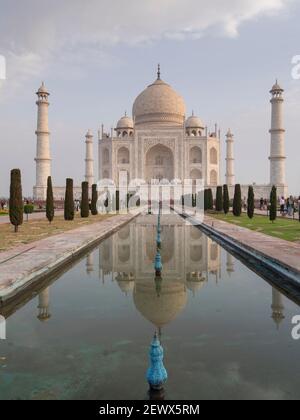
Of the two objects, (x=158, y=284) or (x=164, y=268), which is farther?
(x=164, y=268)

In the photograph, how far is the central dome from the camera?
43562 mm

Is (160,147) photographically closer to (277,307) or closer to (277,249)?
(277,249)

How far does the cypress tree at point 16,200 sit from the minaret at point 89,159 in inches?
1189

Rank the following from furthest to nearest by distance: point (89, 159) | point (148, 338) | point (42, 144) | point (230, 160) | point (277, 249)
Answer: point (89, 159) → point (230, 160) → point (42, 144) → point (277, 249) → point (148, 338)

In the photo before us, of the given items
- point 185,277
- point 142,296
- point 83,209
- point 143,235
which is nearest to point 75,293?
point 142,296

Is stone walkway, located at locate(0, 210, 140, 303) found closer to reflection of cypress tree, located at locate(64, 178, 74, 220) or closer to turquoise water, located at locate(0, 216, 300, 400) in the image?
turquoise water, located at locate(0, 216, 300, 400)

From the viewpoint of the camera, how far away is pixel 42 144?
34875mm

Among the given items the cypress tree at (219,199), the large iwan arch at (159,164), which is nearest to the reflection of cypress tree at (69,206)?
the cypress tree at (219,199)

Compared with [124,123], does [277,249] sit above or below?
below

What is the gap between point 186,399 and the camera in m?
2.44

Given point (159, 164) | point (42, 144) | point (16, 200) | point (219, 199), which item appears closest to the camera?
point (16, 200)

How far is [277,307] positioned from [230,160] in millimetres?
39027

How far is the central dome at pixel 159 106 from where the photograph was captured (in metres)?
43.6

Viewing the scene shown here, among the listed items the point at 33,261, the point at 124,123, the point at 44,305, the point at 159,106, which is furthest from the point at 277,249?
the point at 124,123
